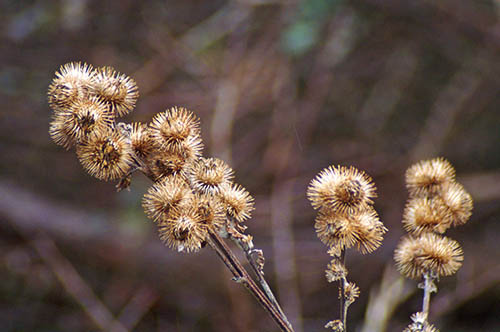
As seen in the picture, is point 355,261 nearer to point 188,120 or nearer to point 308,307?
point 308,307

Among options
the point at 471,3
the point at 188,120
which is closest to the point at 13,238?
the point at 188,120

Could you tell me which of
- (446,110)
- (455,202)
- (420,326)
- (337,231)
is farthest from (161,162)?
(446,110)

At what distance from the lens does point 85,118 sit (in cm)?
129

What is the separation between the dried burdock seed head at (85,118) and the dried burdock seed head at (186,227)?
0.30m

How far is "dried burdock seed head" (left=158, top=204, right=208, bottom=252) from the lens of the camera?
48.4 inches

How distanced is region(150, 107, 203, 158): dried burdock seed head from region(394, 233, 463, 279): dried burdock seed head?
2.30 feet

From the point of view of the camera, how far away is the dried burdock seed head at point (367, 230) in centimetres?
137

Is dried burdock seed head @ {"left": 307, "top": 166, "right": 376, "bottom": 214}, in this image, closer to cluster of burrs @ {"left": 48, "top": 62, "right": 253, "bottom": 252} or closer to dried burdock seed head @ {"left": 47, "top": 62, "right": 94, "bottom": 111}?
cluster of burrs @ {"left": 48, "top": 62, "right": 253, "bottom": 252}

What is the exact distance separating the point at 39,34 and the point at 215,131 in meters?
1.77

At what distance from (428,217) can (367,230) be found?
0.27 m

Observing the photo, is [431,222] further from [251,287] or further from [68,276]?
[68,276]

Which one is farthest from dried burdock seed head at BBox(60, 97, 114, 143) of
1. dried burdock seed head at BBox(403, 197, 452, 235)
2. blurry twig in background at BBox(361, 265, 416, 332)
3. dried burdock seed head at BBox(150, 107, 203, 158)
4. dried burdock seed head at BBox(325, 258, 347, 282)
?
blurry twig in background at BBox(361, 265, 416, 332)

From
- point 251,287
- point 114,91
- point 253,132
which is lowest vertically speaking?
point 251,287

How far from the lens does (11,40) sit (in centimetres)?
427
